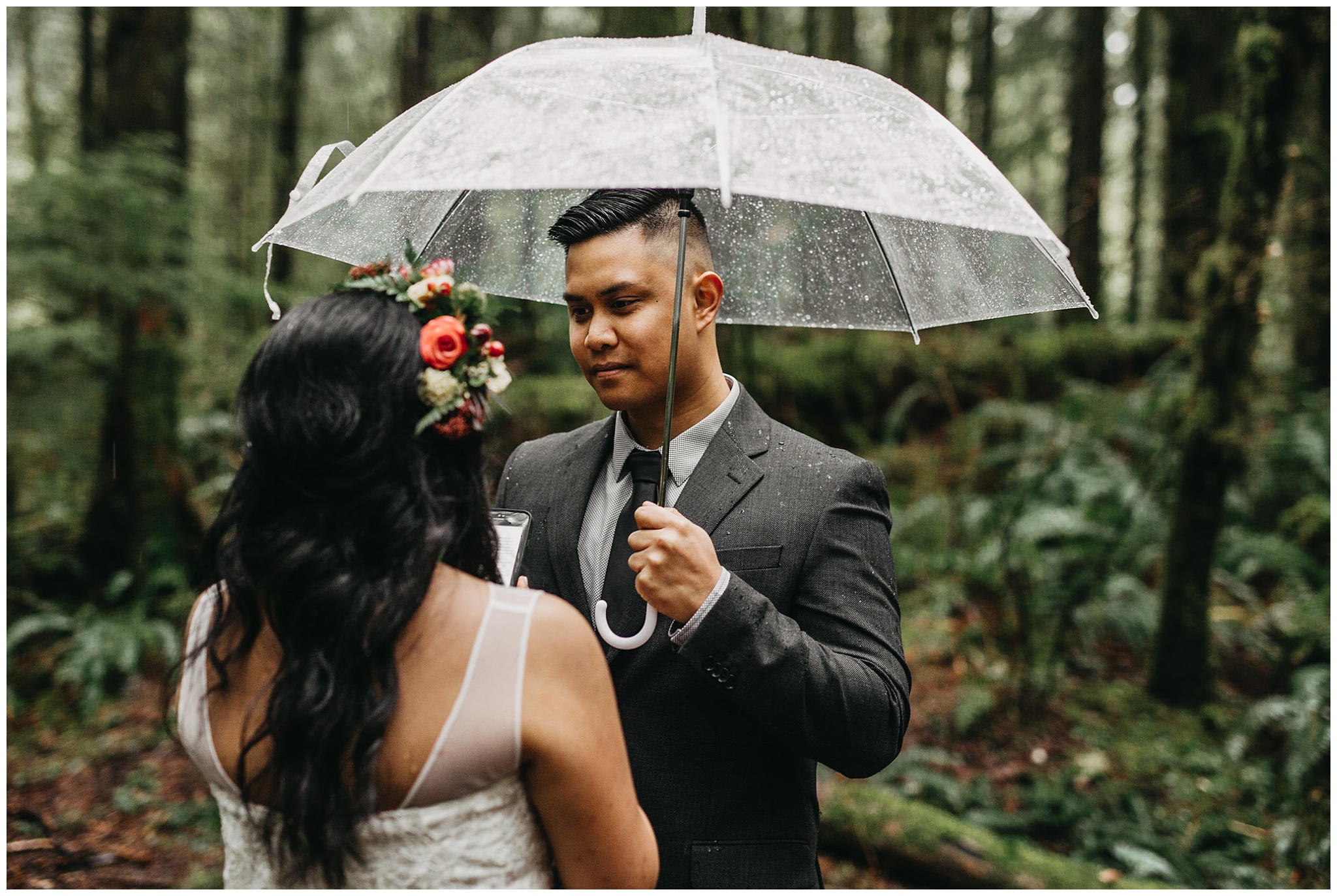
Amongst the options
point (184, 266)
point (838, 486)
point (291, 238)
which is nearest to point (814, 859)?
point (838, 486)

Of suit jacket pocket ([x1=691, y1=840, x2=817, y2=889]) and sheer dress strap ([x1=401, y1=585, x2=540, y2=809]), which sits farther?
suit jacket pocket ([x1=691, y1=840, x2=817, y2=889])

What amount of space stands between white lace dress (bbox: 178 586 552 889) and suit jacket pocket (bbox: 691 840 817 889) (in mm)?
526

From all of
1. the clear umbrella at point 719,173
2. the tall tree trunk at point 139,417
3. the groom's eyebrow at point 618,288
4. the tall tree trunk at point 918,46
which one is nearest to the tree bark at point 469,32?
Answer: the tall tree trunk at point 139,417

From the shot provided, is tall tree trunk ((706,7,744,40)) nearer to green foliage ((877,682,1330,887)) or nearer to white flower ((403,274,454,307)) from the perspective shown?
white flower ((403,274,454,307))

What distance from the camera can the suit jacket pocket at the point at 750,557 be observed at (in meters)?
2.13

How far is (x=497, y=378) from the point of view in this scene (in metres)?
1.72

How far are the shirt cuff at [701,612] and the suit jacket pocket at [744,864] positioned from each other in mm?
611

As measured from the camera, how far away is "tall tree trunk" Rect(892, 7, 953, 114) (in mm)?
11086

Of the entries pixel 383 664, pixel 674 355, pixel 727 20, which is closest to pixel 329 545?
pixel 383 664

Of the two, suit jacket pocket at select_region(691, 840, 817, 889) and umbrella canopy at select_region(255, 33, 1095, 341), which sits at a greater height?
umbrella canopy at select_region(255, 33, 1095, 341)

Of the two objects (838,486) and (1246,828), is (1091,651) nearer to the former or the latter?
(1246,828)

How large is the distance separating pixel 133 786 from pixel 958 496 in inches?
283

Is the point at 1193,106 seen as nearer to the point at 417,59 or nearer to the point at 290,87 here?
the point at 417,59

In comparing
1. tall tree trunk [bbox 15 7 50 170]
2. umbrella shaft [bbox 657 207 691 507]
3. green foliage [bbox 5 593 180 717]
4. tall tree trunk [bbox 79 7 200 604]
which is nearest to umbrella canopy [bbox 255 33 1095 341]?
umbrella shaft [bbox 657 207 691 507]
